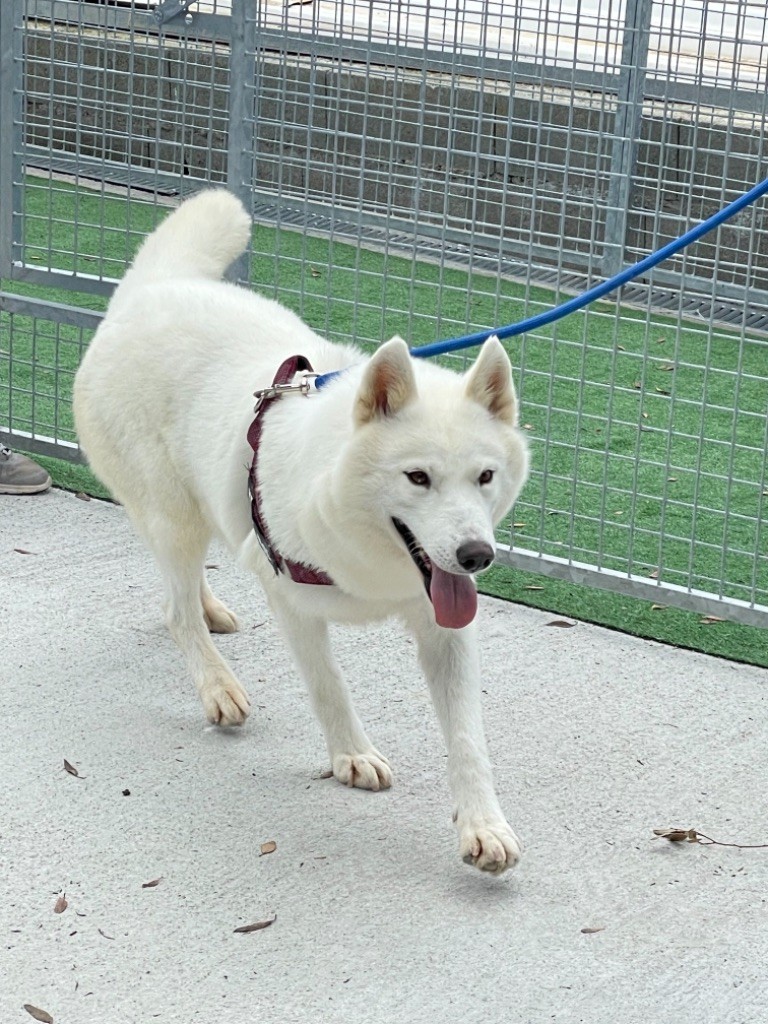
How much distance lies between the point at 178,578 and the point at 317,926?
1.13 meters

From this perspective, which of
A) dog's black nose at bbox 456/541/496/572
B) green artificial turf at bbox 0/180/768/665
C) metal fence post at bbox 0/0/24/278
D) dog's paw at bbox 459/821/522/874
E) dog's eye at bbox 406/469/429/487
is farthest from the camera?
metal fence post at bbox 0/0/24/278

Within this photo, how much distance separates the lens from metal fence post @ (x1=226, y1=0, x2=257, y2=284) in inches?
177

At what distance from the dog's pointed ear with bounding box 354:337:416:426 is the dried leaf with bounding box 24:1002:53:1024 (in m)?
1.18

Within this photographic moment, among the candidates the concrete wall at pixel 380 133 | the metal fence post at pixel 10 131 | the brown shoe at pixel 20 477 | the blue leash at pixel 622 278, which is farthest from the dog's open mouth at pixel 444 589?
the metal fence post at pixel 10 131

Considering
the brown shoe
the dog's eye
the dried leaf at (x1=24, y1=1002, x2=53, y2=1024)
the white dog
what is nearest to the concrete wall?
the white dog

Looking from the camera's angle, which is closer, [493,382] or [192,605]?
[493,382]

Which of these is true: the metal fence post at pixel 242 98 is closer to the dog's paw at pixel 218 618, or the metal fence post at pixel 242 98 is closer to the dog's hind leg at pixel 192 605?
the dog's paw at pixel 218 618

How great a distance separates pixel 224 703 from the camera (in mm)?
3432

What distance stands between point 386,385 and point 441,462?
18 cm

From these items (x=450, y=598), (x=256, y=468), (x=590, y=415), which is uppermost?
(x=256, y=468)


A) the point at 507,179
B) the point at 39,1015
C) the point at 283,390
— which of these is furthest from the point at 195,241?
the point at 39,1015

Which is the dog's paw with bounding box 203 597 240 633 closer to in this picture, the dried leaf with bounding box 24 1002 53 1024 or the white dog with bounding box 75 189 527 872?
the white dog with bounding box 75 189 527 872

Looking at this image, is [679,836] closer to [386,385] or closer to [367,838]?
[367,838]

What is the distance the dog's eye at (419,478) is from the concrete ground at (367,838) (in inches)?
33.3
